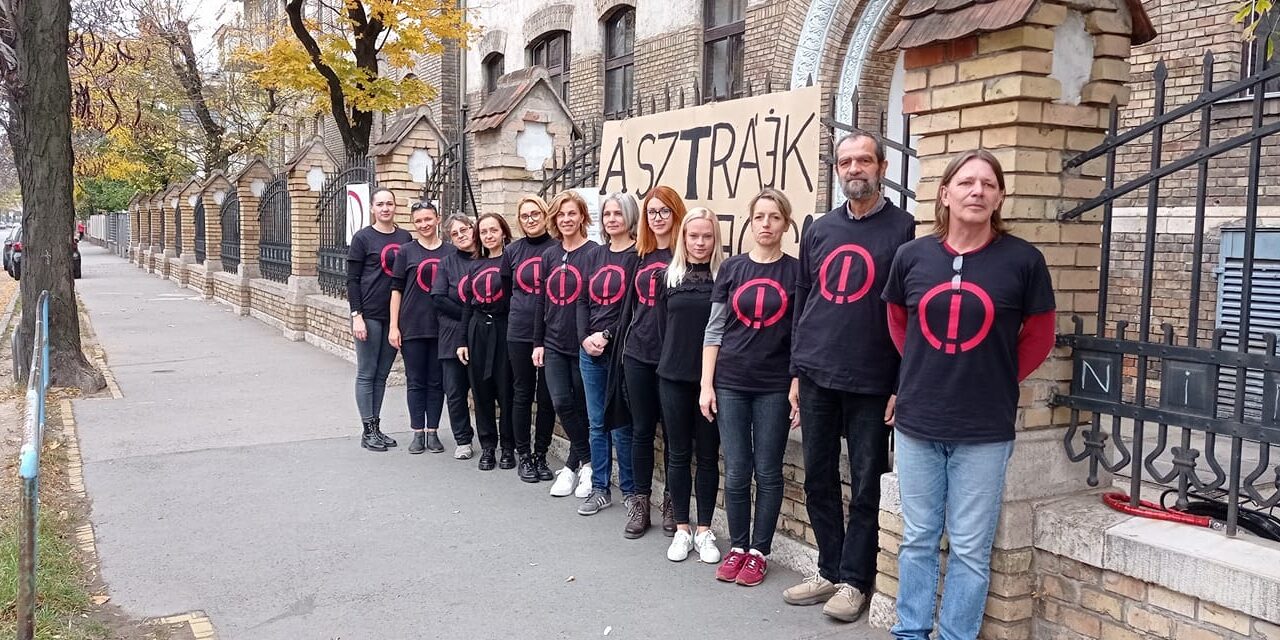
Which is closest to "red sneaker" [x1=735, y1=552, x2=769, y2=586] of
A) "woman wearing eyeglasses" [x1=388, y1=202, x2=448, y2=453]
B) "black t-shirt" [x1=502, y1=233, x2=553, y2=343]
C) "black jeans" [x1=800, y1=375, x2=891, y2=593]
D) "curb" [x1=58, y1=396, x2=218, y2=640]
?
"black jeans" [x1=800, y1=375, x2=891, y2=593]

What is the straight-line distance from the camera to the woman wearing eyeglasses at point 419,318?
7.11 metres

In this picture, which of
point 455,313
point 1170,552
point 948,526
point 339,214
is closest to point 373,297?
point 455,313

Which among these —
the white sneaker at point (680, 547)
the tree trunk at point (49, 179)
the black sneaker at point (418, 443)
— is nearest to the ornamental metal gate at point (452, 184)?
the black sneaker at point (418, 443)

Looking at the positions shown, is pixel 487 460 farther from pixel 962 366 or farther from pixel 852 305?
pixel 962 366

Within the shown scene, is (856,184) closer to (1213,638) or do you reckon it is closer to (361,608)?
(1213,638)

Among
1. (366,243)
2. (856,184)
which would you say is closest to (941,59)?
(856,184)

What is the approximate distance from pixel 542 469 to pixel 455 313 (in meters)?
1.20

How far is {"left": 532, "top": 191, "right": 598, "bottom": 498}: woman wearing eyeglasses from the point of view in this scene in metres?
5.69

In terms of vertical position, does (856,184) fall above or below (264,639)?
above

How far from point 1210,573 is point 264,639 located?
3.42m

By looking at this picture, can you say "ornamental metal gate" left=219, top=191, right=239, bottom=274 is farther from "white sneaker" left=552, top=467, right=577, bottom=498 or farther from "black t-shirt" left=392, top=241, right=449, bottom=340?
"white sneaker" left=552, top=467, right=577, bottom=498

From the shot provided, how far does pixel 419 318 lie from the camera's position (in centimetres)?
712

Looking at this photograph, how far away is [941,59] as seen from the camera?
378 cm

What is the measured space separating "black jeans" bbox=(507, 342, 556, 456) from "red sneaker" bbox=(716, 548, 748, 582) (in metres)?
1.82
